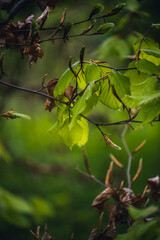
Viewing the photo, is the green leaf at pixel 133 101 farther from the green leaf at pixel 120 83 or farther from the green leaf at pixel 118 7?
the green leaf at pixel 118 7

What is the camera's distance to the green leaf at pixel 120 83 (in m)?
0.73

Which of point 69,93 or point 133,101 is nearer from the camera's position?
point 133,101

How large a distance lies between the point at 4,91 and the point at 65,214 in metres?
1.97

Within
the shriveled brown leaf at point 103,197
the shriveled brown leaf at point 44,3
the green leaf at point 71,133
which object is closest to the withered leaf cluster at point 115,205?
the shriveled brown leaf at point 103,197

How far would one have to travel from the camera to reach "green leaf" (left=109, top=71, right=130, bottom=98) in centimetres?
73

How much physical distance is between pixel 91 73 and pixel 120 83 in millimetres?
94

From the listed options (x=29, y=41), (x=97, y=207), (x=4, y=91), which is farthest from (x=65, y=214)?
(x=29, y=41)

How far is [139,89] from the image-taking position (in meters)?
0.70

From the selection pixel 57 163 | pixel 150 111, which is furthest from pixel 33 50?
pixel 57 163

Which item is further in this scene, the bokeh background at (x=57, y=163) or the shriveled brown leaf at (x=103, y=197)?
the bokeh background at (x=57, y=163)

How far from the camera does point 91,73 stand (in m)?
0.74

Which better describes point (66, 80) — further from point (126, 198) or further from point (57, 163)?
point (57, 163)

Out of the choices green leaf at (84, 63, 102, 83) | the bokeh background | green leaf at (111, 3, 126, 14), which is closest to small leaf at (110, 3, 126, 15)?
green leaf at (111, 3, 126, 14)

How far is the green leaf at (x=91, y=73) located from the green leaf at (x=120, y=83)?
0.05m
